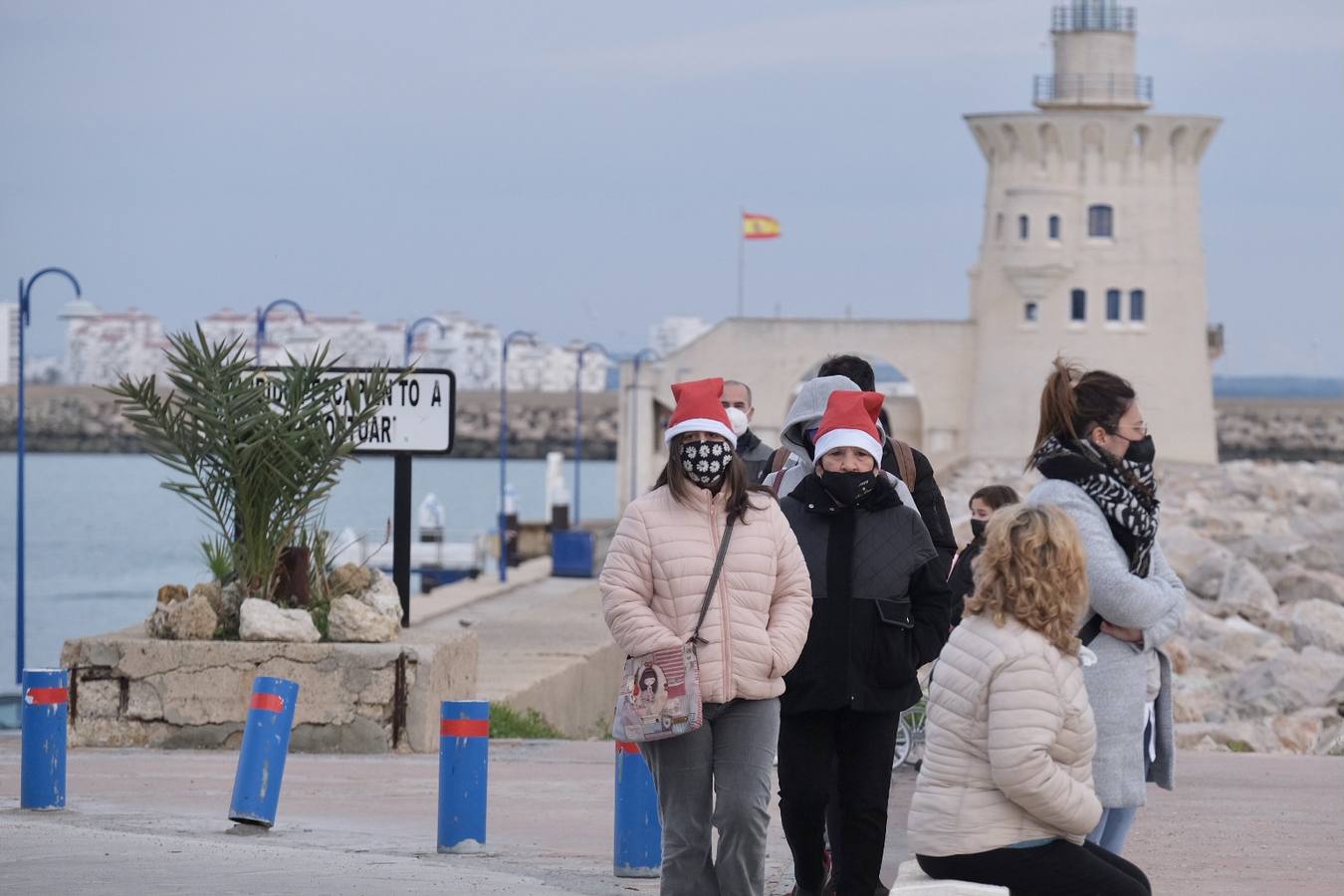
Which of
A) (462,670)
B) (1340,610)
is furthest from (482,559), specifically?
(462,670)

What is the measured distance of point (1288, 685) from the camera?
1767cm

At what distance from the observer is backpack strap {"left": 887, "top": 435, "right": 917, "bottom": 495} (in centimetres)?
734

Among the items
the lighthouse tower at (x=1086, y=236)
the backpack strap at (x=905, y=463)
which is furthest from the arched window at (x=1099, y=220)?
the backpack strap at (x=905, y=463)

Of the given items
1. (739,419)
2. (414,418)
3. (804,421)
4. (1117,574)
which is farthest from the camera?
(414,418)

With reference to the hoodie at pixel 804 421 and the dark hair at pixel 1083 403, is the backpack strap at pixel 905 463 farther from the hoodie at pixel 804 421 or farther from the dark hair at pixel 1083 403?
the dark hair at pixel 1083 403

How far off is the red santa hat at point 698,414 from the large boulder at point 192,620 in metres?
5.12

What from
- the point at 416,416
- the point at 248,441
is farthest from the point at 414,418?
the point at 248,441

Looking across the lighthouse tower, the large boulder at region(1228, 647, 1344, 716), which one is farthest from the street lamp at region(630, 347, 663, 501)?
the large boulder at region(1228, 647, 1344, 716)

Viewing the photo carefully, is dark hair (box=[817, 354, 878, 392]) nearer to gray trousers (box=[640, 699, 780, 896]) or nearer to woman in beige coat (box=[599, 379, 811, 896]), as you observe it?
woman in beige coat (box=[599, 379, 811, 896])

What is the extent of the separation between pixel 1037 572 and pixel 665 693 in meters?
1.27

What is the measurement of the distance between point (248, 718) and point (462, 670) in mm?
3229

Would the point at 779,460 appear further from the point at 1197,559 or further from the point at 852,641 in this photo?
the point at 1197,559

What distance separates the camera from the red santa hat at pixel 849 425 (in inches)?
262

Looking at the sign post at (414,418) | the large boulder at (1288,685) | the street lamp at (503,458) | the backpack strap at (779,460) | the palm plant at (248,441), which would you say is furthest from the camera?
the street lamp at (503,458)
